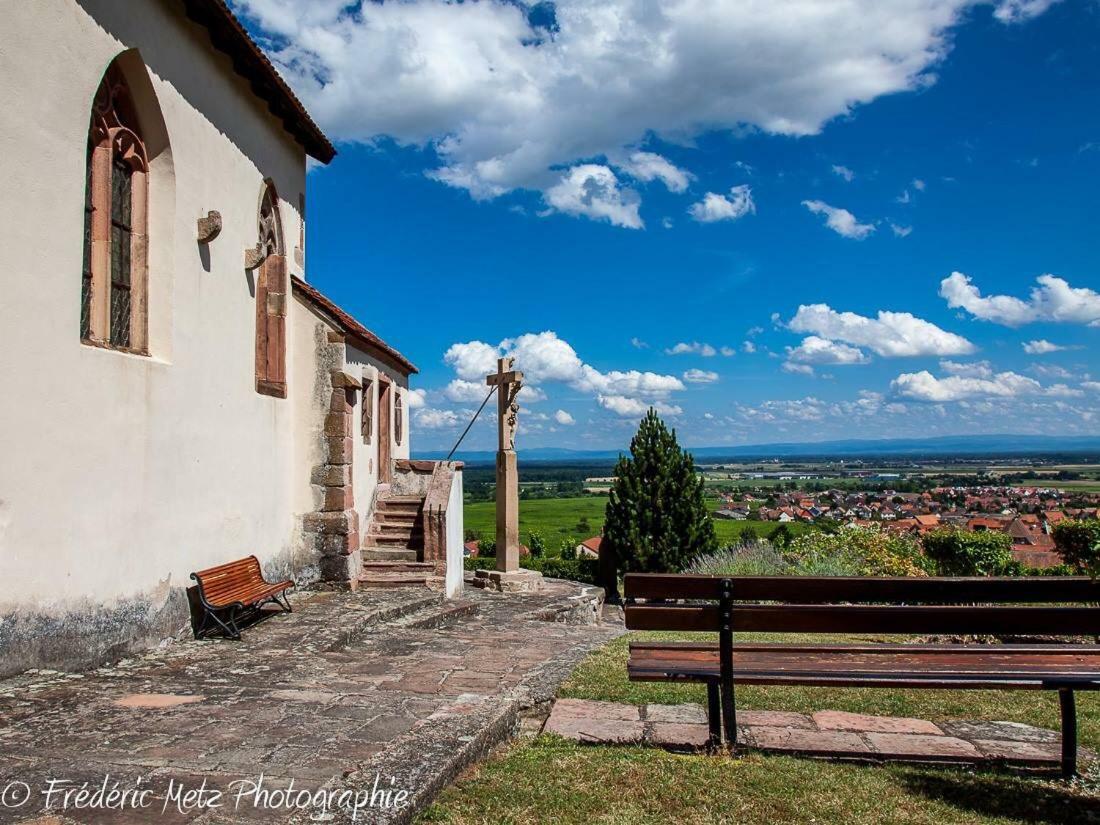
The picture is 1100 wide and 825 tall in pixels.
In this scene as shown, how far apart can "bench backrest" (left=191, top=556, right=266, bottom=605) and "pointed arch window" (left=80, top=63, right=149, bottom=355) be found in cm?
229

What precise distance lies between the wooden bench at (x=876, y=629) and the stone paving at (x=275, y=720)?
1.24 m

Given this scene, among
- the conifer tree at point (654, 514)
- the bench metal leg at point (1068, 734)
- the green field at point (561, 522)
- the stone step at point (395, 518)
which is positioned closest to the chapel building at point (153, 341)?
the stone step at point (395, 518)

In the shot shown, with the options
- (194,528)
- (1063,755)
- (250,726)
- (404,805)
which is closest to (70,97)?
(194,528)

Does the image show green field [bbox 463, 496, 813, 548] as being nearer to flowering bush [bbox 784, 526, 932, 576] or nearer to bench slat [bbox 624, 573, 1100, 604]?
A: flowering bush [bbox 784, 526, 932, 576]

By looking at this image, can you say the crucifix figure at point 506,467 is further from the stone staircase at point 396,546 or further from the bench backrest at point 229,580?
the bench backrest at point 229,580

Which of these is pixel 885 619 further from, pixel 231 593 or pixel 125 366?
pixel 231 593

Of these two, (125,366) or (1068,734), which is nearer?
(1068,734)

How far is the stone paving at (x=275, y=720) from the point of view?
370cm

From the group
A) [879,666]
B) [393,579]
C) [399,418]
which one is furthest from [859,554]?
[879,666]

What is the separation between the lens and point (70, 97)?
243 inches

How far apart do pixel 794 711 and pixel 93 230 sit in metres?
6.68

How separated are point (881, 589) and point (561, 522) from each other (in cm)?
5407

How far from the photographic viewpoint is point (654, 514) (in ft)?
76.6

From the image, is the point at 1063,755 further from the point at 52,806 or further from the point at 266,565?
the point at 266,565
